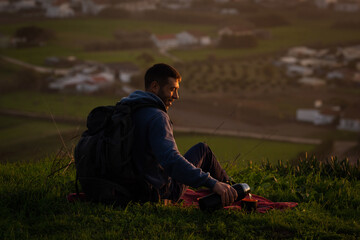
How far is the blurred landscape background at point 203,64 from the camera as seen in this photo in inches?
2101

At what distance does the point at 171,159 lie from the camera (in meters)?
3.16

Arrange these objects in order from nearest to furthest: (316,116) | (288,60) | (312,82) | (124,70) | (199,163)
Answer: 1. (199,163)
2. (316,116)
3. (124,70)
4. (312,82)
5. (288,60)

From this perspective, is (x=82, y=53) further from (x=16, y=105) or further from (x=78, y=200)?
(x=78, y=200)

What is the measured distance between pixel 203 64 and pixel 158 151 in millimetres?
81153

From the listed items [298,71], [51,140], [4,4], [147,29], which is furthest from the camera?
[147,29]

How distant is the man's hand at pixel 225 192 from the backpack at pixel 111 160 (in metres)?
0.58

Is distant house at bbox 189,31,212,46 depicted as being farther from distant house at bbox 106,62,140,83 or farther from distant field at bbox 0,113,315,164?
distant field at bbox 0,113,315,164

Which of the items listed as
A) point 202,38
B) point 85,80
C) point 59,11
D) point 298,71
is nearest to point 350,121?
point 298,71

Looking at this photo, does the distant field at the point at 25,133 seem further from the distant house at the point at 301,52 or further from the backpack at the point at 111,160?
the distant house at the point at 301,52

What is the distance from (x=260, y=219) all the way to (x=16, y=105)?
5880 centimetres

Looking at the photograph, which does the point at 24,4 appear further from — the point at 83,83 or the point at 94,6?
the point at 83,83

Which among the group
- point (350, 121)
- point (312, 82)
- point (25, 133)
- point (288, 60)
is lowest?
point (350, 121)

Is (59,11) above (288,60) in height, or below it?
above

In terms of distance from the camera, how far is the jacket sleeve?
3.16 meters
